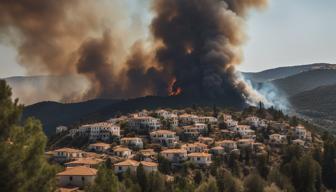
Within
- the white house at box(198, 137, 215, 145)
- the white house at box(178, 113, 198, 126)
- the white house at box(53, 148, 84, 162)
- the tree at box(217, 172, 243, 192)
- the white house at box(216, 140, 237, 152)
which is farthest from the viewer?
the white house at box(178, 113, 198, 126)

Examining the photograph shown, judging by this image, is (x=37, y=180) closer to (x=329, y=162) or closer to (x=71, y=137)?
(x=329, y=162)

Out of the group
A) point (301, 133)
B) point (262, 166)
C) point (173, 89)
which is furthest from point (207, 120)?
point (173, 89)

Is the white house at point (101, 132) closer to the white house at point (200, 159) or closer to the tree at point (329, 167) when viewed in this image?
the white house at point (200, 159)

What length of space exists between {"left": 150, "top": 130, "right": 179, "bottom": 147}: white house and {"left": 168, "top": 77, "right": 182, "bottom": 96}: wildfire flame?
7587 centimetres

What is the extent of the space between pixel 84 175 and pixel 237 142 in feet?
157

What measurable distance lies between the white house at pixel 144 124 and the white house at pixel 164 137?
667cm

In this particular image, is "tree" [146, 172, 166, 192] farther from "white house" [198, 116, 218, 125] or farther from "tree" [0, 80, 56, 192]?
"white house" [198, 116, 218, 125]

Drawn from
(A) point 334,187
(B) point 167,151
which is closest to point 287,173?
(A) point 334,187

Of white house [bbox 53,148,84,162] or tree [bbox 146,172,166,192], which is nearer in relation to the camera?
tree [bbox 146,172,166,192]

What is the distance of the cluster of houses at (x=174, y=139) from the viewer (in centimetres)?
8538

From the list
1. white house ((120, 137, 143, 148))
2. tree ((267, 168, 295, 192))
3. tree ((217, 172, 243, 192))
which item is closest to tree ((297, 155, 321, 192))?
tree ((267, 168, 295, 192))

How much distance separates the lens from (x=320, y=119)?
18362 cm

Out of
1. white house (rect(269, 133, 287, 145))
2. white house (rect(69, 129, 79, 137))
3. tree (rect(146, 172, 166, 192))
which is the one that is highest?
white house (rect(69, 129, 79, 137))

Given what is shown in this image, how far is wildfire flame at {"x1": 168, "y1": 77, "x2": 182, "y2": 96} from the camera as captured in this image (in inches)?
7036
